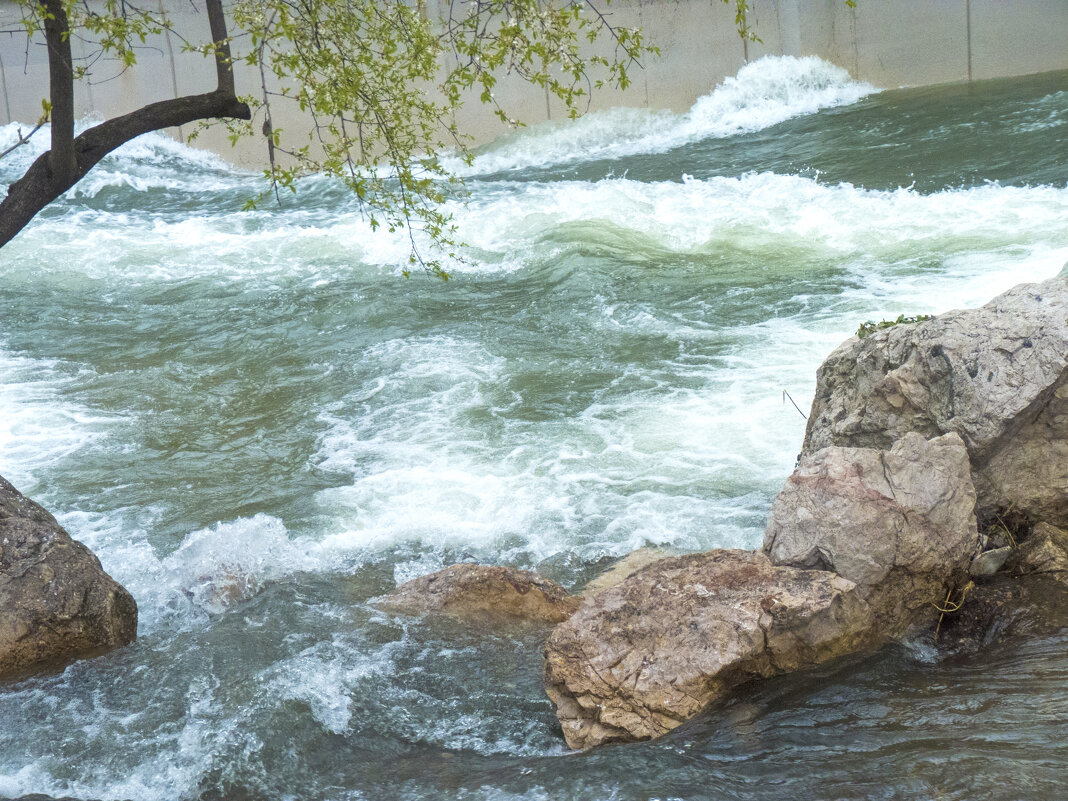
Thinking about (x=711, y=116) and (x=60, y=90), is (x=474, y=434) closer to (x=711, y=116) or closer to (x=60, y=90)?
(x=60, y=90)

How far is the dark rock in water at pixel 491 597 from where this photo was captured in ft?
16.3

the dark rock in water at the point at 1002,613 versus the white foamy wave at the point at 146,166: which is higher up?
the white foamy wave at the point at 146,166

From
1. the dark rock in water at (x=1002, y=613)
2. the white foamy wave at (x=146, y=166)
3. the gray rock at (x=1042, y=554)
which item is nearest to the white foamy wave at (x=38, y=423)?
the dark rock in water at (x=1002, y=613)

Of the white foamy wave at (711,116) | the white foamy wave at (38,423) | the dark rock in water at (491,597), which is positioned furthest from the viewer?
the white foamy wave at (711,116)

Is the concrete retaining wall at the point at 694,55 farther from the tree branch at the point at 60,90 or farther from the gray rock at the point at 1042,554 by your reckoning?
the gray rock at the point at 1042,554

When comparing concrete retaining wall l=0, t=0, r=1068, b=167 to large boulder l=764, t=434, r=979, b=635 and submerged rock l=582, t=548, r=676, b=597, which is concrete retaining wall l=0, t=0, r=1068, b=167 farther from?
large boulder l=764, t=434, r=979, b=635

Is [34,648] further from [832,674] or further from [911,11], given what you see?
[911,11]

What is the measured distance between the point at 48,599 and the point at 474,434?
142 inches

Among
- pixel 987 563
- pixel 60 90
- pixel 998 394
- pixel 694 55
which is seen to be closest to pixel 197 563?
pixel 60 90

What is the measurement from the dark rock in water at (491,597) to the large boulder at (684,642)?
2.54 ft

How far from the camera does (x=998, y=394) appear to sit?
14.8 ft

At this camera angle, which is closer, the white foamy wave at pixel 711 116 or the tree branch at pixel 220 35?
the tree branch at pixel 220 35

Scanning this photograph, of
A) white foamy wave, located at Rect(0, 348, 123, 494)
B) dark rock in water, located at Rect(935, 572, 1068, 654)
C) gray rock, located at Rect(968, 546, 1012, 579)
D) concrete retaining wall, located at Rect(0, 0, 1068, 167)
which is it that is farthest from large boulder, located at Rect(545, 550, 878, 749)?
concrete retaining wall, located at Rect(0, 0, 1068, 167)

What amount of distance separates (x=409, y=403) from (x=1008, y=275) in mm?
6069
